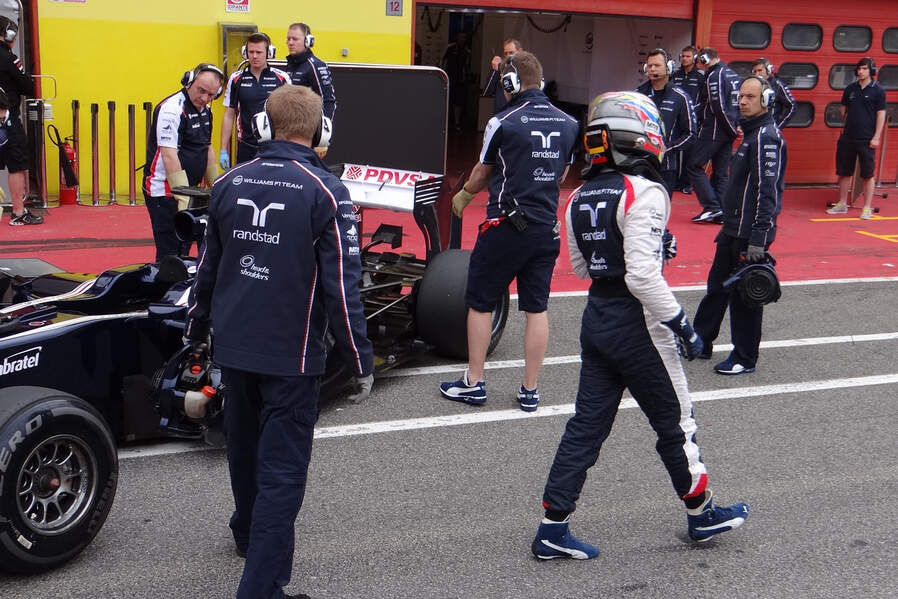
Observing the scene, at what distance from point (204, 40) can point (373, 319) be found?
21.9ft

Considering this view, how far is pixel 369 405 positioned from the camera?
5949mm

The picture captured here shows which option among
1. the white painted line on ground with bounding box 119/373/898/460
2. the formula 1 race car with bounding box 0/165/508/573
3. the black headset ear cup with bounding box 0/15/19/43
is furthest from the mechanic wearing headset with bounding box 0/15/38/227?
the white painted line on ground with bounding box 119/373/898/460

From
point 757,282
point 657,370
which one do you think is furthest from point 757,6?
point 657,370

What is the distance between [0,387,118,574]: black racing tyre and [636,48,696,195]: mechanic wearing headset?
28.0 feet

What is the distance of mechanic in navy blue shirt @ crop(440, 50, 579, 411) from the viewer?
18.6 feet

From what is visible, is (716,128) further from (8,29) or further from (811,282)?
(8,29)

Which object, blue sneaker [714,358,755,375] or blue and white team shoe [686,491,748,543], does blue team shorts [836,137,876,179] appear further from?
blue and white team shoe [686,491,748,543]

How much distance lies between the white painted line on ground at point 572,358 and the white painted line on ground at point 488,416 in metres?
0.70

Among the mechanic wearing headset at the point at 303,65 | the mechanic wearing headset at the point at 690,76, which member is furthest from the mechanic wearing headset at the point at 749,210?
the mechanic wearing headset at the point at 690,76

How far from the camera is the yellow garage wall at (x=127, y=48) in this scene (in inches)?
453

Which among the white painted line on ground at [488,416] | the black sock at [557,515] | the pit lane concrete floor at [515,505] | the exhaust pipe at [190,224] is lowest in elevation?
the pit lane concrete floor at [515,505]

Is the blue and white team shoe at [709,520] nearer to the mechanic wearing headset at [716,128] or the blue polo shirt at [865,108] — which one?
the mechanic wearing headset at [716,128]

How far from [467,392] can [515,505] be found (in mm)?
1345

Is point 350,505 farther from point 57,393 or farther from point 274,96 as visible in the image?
point 274,96
